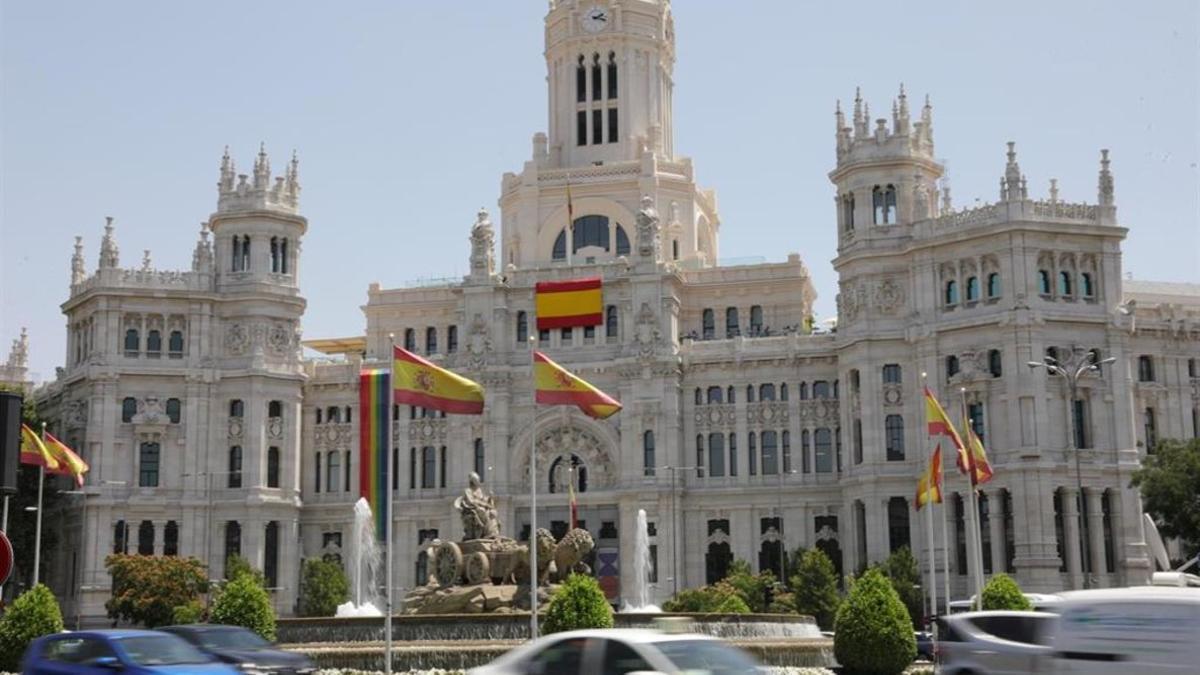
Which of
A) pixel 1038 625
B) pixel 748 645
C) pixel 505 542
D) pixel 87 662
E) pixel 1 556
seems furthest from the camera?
pixel 505 542

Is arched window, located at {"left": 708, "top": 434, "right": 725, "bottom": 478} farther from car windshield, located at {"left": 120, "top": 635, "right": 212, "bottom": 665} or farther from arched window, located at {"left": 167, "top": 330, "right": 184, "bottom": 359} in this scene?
car windshield, located at {"left": 120, "top": 635, "right": 212, "bottom": 665}

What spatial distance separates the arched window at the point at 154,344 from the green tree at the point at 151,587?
14270mm

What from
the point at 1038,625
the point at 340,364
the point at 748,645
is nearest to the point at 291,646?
the point at 748,645

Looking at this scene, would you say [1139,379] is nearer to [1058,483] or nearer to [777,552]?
[1058,483]

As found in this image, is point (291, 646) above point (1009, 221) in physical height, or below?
below

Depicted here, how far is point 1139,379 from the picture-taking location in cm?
8638

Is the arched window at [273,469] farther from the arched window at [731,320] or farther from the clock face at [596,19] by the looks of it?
the clock face at [596,19]

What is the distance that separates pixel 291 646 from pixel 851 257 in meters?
48.4

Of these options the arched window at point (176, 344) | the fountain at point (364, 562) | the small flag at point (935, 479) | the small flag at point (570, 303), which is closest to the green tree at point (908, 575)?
the small flag at point (935, 479)

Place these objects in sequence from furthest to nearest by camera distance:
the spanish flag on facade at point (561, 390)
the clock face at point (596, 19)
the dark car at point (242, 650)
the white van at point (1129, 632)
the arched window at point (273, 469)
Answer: the clock face at point (596, 19)
the arched window at point (273, 469)
the spanish flag on facade at point (561, 390)
the dark car at point (242, 650)
the white van at point (1129, 632)

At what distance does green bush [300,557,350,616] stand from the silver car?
59.9m

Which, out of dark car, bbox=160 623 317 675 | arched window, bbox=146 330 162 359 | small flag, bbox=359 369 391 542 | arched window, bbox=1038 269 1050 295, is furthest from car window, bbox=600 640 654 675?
arched window, bbox=146 330 162 359

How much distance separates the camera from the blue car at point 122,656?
2642 cm

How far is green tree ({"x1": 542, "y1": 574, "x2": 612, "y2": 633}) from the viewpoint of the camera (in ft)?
142
